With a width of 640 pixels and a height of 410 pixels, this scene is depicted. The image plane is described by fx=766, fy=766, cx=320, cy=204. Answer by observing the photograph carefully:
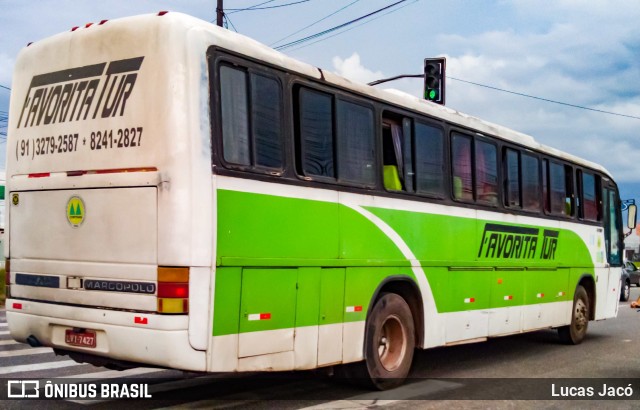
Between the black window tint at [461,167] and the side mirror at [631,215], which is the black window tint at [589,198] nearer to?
the side mirror at [631,215]

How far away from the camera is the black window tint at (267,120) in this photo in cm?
682

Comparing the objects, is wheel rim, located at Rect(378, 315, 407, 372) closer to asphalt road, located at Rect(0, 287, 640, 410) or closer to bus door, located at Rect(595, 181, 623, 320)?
asphalt road, located at Rect(0, 287, 640, 410)

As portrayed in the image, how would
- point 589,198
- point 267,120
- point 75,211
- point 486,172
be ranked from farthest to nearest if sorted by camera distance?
point 589,198 < point 486,172 < point 267,120 < point 75,211

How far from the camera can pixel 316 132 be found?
7.60m

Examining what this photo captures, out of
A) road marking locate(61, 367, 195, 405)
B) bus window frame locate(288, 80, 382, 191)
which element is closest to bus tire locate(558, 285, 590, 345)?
bus window frame locate(288, 80, 382, 191)

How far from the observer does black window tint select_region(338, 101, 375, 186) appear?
7.98 m

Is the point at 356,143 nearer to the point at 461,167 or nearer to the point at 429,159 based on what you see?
the point at 429,159

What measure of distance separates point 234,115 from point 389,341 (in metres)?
3.48

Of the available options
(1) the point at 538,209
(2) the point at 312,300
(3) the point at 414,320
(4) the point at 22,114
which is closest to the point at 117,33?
(4) the point at 22,114

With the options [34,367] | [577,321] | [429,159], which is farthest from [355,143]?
[577,321]

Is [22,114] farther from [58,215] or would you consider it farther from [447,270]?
[447,270]

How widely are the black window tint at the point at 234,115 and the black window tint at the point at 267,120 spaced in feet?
0.39

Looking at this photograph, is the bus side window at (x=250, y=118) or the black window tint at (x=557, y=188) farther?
the black window tint at (x=557, y=188)
